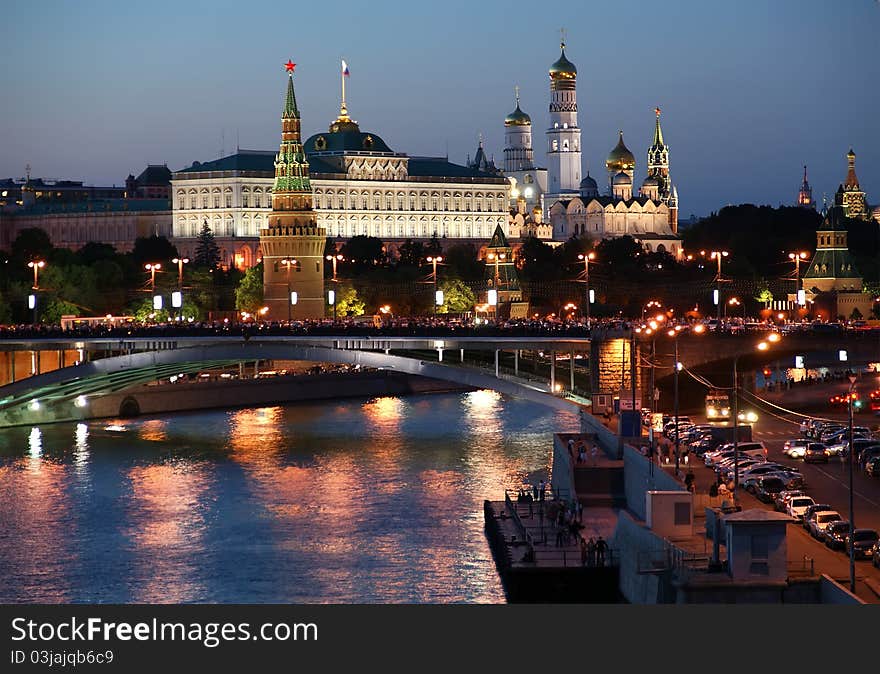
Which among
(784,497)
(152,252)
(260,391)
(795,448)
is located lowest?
(260,391)

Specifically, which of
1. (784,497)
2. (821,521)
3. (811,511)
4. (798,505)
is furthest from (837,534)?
(784,497)

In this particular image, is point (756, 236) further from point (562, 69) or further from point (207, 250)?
point (562, 69)

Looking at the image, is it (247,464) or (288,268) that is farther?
(288,268)

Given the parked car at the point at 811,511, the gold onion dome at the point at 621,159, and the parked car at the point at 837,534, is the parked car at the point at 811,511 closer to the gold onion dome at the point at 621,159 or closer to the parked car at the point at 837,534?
the parked car at the point at 837,534

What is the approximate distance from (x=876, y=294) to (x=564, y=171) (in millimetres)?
68410

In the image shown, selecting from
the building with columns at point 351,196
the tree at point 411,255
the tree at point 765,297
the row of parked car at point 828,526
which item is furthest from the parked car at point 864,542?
the building with columns at point 351,196

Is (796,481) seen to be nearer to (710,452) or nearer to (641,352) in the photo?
(710,452)

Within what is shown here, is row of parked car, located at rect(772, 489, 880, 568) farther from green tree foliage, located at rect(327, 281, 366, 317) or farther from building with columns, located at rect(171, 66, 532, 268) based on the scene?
building with columns, located at rect(171, 66, 532, 268)

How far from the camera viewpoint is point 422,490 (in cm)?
3619

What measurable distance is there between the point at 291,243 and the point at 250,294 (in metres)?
2.39

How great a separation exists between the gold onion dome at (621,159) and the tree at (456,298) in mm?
55221

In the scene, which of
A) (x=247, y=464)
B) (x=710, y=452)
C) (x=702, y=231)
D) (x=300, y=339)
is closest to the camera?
(x=710, y=452)

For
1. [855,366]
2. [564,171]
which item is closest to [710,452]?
[855,366]

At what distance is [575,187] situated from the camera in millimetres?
141375
